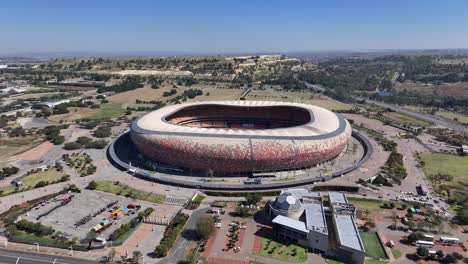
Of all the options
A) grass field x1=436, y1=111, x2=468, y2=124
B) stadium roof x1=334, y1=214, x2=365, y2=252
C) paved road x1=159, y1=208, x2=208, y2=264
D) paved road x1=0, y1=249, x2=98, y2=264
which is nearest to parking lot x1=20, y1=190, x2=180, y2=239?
paved road x1=159, y1=208, x2=208, y2=264

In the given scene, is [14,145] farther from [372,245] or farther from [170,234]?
Answer: [372,245]

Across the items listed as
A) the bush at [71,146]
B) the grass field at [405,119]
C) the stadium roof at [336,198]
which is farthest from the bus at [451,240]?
the bush at [71,146]

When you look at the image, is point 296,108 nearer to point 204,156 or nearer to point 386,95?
point 204,156

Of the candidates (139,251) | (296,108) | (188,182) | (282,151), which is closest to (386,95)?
(296,108)

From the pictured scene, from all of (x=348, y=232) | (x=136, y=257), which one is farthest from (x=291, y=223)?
(x=136, y=257)

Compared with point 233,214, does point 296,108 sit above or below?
above

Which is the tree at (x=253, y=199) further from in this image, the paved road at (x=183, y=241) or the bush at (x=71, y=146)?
the bush at (x=71, y=146)
